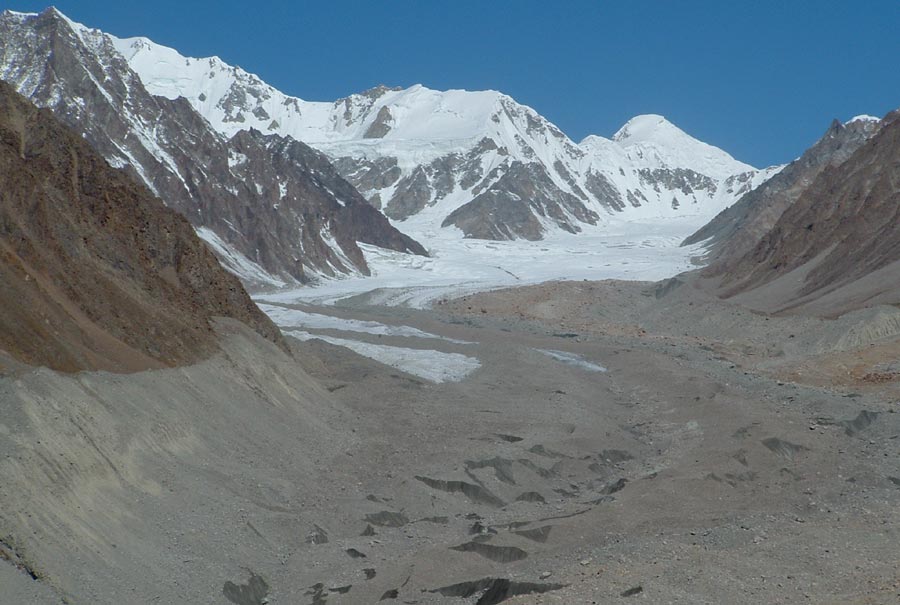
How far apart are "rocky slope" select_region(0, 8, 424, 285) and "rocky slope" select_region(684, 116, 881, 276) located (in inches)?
1763

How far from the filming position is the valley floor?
52.2 feet

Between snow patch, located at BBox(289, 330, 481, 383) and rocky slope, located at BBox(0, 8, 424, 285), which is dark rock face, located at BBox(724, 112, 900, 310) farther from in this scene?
rocky slope, located at BBox(0, 8, 424, 285)


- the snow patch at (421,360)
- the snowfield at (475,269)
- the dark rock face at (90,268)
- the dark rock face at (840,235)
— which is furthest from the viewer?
the snowfield at (475,269)

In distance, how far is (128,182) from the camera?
36.2 m

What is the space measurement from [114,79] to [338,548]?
11184 cm

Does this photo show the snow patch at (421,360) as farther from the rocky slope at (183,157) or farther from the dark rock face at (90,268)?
the rocky slope at (183,157)

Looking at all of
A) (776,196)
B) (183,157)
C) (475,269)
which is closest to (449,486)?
(183,157)

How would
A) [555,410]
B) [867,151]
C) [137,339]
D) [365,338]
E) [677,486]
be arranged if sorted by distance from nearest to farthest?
[677,486], [137,339], [555,410], [365,338], [867,151]

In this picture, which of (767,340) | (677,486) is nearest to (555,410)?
(677,486)

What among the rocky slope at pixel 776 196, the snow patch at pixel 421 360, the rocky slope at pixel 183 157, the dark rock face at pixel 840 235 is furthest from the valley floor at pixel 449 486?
the rocky slope at pixel 776 196

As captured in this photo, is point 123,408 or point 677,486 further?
point 677,486

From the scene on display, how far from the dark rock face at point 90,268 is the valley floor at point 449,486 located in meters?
1.09

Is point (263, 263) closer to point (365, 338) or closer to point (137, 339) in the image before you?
point (365, 338)

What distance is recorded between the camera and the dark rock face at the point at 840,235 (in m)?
62.4
